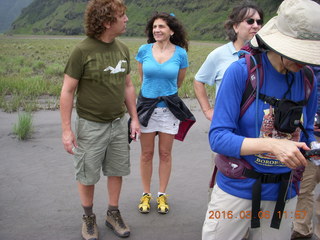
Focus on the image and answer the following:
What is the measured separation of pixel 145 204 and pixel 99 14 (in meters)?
1.98

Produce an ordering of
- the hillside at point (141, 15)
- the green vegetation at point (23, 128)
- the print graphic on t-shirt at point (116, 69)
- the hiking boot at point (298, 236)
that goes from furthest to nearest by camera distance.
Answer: the hillside at point (141, 15) → the green vegetation at point (23, 128) → the hiking boot at point (298, 236) → the print graphic on t-shirt at point (116, 69)

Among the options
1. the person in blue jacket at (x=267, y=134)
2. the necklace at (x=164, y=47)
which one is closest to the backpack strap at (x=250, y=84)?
the person in blue jacket at (x=267, y=134)

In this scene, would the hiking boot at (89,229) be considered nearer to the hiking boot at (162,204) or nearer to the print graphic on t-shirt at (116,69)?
the hiking boot at (162,204)

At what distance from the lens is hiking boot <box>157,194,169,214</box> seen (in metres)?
3.89

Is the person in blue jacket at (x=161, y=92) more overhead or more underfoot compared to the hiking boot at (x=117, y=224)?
more overhead

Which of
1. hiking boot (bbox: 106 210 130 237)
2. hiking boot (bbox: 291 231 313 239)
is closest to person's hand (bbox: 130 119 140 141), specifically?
hiking boot (bbox: 106 210 130 237)

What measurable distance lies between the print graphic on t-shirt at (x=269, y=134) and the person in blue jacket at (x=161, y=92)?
1903mm

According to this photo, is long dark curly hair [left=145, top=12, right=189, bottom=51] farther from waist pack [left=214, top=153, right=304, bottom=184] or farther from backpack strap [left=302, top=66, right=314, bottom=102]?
waist pack [left=214, top=153, right=304, bottom=184]

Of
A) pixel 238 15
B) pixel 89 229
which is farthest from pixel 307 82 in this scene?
pixel 89 229

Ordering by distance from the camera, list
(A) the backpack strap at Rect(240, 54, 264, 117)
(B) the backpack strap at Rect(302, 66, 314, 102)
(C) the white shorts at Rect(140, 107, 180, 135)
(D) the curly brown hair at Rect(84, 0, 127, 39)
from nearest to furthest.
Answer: (A) the backpack strap at Rect(240, 54, 264, 117) → (B) the backpack strap at Rect(302, 66, 314, 102) → (D) the curly brown hair at Rect(84, 0, 127, 39) → (C) the white shorts at Rect(140, 107, 180, 135)

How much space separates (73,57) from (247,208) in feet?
5.65

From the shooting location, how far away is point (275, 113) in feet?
6.16

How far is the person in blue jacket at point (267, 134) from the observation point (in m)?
1.76
